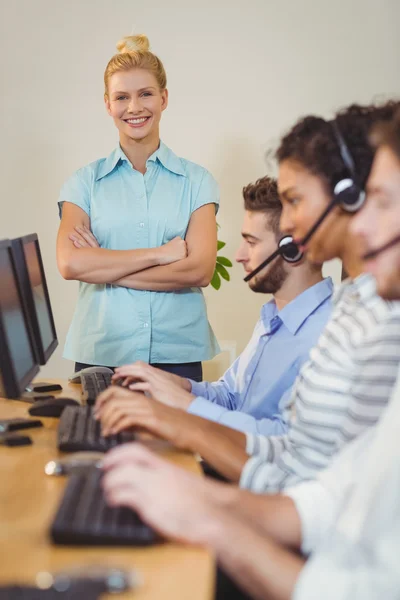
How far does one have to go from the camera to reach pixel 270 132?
3945mm

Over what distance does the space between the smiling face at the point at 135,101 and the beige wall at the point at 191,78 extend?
1250 mm

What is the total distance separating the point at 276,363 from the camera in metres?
1.99

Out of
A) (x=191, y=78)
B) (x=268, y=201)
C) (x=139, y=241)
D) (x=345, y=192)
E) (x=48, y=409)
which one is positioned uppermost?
(x=191, y=78)

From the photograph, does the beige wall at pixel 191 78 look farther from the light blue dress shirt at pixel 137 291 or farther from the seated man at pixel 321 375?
the seated man at pixel 321 375

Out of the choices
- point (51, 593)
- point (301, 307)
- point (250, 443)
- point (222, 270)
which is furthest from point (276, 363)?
point (222, 270)

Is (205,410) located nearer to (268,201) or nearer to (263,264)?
(263,264)

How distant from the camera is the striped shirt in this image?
1.35 metres

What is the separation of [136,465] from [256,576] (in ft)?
0.73

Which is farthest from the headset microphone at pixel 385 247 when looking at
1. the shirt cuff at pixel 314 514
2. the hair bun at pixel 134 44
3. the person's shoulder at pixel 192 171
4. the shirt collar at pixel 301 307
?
the hair bun at pixel 134 44

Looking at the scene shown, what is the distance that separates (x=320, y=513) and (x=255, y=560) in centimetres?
27

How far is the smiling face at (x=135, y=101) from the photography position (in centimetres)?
262

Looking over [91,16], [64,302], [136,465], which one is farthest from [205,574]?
[91,16]

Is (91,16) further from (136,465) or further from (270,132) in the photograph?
(136,465)

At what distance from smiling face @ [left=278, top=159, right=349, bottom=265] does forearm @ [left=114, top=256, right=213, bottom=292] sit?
84 centimetres
